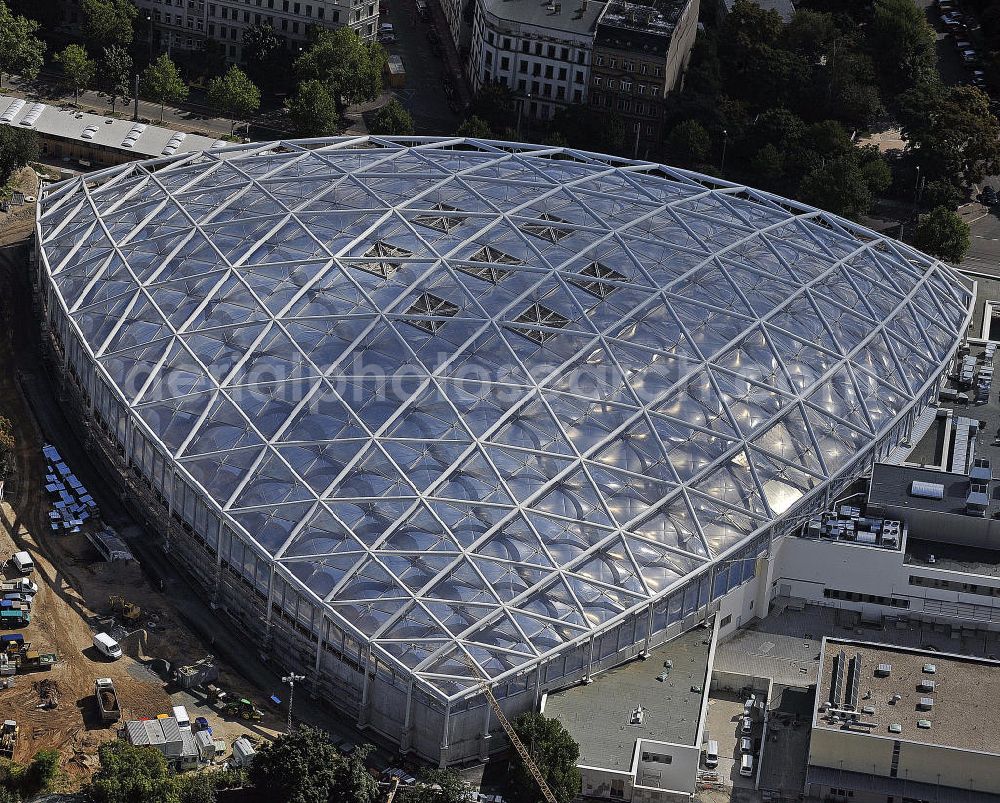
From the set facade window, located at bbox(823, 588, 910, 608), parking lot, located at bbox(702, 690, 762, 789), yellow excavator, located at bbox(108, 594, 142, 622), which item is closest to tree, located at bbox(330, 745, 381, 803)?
yellow excavator, located at bbox(108, 594, 142, 622)

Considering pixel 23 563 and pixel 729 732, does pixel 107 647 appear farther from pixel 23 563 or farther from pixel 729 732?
pixel 729 732

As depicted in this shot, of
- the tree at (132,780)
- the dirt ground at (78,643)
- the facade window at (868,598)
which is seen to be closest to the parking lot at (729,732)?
the facade window at (868,598)

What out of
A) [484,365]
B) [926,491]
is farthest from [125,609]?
[926,491]

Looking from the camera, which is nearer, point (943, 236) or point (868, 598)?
point (868, 598)

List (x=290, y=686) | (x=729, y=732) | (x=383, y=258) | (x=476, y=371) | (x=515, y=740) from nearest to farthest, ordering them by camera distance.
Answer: (x=515, y=740) < (x=290, y=686) < (x=729, y=732) < (x=476, y=371) < (x=383, y=258)

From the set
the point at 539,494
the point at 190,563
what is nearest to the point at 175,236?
the point at 190,563

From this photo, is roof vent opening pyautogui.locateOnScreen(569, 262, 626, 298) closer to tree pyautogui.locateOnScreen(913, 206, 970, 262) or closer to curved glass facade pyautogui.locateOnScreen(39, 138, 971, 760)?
curved glass facade pyautogui.locateOnScreen(39, 138, 971, 760)
